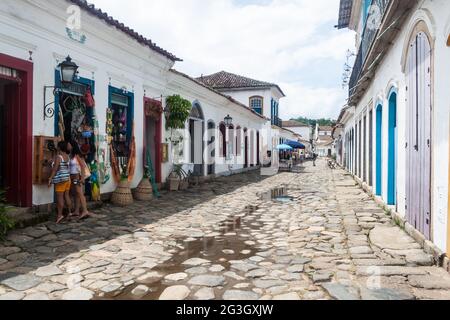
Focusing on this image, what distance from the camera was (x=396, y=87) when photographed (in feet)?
22.6

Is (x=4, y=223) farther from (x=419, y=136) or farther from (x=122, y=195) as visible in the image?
A: (x=419, y=136)

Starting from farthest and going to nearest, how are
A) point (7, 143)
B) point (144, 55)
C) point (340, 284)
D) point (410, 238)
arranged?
1. point (144, 55)
2. point (7, 143)
3. point (410, 238)
4. point (340, 284)

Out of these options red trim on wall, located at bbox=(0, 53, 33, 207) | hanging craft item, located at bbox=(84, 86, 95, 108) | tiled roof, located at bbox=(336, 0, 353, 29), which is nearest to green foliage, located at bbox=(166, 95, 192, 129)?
hanging craft item, located at bbox=(84, 86, 95, 108)

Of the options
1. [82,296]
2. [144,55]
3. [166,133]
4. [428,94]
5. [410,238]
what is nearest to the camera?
[82,296]

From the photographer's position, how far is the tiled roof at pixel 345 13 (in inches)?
684

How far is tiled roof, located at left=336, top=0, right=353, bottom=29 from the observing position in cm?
1738

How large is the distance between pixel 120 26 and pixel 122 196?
148 inches

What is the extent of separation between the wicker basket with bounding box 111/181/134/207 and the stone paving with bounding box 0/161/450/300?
0.82 meters

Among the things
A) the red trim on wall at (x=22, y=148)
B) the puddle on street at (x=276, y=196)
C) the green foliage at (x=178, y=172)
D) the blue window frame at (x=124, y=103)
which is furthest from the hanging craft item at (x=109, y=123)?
the puddle on street at (x=276, y=196)

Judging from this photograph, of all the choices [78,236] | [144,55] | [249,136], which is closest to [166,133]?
[144,55]

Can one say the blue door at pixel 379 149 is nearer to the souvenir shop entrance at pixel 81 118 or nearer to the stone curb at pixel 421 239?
the stone curb at pixel 421 239
